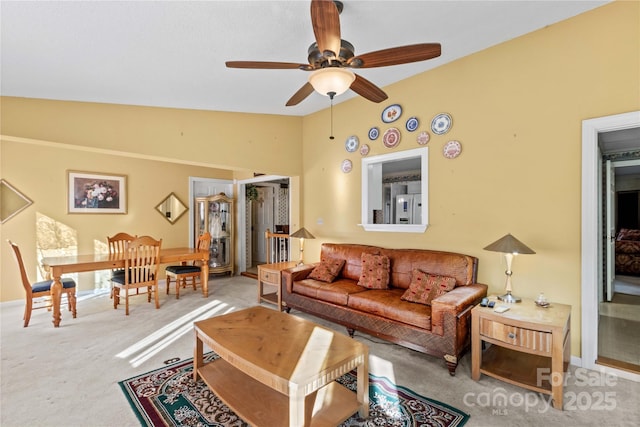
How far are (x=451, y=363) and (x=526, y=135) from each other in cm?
216

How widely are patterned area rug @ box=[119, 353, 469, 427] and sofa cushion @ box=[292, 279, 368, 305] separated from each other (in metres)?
0.97

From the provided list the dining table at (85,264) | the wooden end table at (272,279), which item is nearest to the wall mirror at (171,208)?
the dining table at (85,264)

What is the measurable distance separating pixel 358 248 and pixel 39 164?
4.85 m

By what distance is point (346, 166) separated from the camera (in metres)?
4.41

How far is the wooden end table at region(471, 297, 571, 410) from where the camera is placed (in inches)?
80.4

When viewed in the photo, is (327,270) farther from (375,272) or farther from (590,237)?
(590,237)

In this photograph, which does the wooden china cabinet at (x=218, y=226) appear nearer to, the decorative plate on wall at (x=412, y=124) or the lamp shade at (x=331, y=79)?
the decorative plate on wall at (x=412, y=124)

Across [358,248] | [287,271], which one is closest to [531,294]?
[358,248]

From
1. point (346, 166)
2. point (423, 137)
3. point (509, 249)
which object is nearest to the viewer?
point (509, 249)

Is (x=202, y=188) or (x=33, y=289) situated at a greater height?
(x=202, y=188)

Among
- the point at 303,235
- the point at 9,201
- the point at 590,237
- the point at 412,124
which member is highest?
the point at 412,124

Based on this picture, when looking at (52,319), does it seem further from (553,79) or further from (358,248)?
(553,79)

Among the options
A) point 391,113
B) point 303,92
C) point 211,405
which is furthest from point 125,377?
point 391,113

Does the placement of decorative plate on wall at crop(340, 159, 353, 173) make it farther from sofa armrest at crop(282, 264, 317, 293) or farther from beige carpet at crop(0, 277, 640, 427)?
beige carpet at crop(0, 277, 640, 427)
